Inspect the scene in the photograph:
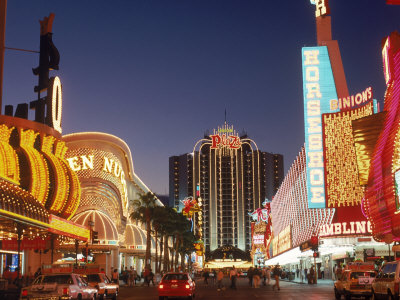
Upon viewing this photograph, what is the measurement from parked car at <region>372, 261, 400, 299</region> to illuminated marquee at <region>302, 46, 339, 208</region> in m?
34.4

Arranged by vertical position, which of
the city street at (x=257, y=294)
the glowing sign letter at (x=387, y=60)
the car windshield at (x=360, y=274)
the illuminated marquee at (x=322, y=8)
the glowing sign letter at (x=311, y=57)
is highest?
the illuminated marquee at (x=322, y=8)

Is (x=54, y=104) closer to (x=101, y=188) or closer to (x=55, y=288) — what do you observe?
(x=101, y=188)

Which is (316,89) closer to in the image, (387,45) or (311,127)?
(311,127)

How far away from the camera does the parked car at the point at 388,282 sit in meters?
17.9

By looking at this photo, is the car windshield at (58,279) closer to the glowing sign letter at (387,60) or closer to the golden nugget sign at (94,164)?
the glowing sign letter at (387,60)

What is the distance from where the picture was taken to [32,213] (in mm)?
25922

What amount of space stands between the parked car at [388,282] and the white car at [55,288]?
10666 mm

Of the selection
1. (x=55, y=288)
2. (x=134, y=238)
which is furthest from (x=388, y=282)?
(x=134, y=238)

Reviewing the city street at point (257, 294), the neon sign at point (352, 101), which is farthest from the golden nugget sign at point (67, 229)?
the neon sign at point (352, 101)

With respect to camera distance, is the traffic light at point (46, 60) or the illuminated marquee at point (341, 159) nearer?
the traffic light at point (46, 60)

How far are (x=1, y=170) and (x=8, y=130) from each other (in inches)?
157

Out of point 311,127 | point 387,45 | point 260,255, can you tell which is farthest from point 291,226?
point 260,255

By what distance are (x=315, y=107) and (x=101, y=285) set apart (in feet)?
123

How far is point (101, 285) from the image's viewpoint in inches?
1043
